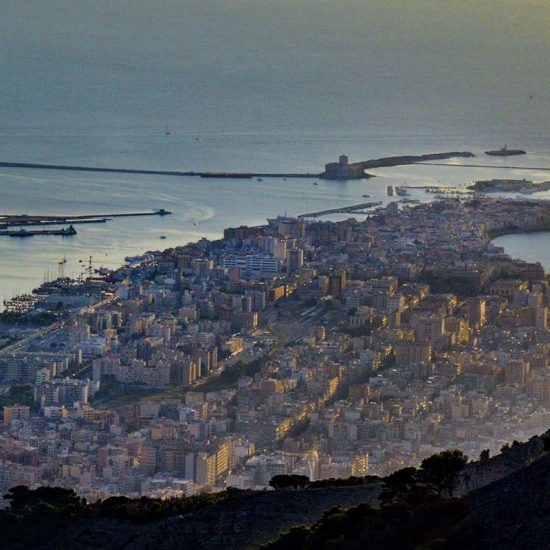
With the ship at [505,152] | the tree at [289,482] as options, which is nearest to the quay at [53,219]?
the ship at [505,152]

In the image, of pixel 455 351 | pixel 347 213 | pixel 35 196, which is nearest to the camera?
pixel 455 351

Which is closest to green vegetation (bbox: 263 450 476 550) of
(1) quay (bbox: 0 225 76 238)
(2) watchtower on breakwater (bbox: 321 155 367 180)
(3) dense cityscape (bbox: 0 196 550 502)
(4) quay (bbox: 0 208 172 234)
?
(3) dense cityscape (bbox: 0 196 550 502)

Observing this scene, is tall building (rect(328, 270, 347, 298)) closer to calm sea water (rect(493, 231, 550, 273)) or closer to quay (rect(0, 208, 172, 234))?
calm sea water (rect(493, 231, 550, 273))

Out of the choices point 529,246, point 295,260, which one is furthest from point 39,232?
point 529,246

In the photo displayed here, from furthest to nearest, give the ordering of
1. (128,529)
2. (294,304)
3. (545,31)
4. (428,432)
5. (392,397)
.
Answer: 1. (545,31)
2. (294,304)
3. (392,397)
4. (428,432)
5. (128,529)

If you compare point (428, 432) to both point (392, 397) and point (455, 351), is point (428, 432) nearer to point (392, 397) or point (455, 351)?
point (392, 397)

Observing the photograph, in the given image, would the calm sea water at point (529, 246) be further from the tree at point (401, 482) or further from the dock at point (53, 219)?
the tree at point (401, 482)

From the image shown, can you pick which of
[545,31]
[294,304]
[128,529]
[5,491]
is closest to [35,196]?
[294,304]
